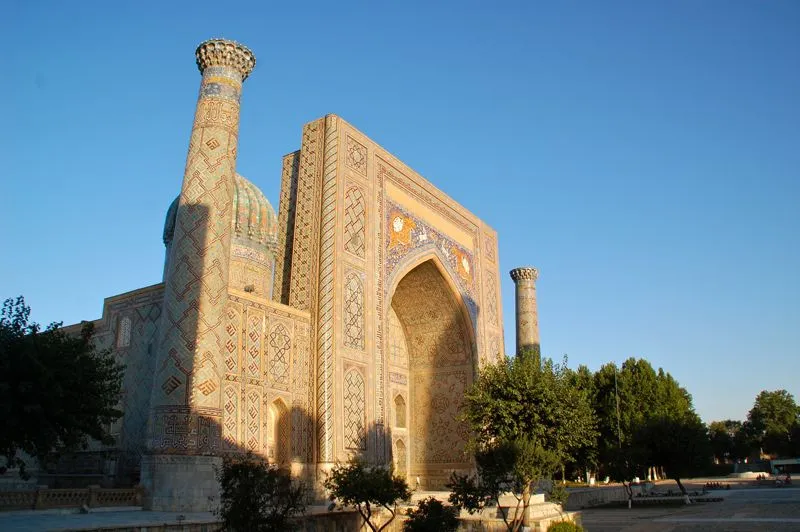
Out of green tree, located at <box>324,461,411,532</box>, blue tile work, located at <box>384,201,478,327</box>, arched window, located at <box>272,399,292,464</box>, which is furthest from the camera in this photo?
blue tile work, located at <box>384,201,478,327</box>

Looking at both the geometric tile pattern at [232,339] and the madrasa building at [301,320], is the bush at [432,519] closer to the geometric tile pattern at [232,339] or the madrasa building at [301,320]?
the madrasa building at [301,320]

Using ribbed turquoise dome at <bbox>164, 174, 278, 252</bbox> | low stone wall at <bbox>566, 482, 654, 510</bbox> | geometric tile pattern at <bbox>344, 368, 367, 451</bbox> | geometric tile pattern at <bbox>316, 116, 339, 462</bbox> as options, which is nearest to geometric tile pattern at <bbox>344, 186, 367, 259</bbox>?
geometric tile pattern at <bbox>316, 116, 339, 462</bbox>

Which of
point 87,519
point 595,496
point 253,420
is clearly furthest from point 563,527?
point 595,496

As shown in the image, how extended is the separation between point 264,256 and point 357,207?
352 cm

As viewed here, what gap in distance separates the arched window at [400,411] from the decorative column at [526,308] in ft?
24.2

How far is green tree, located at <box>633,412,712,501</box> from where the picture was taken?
67.4 feet

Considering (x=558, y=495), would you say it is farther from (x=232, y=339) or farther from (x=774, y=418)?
(x=774, y=418)

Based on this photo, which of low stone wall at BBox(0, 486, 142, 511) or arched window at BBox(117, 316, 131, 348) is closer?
low stone wall at BBox(0, 486, 142, 511)

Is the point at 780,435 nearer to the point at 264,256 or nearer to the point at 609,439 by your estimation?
the point at 609,439

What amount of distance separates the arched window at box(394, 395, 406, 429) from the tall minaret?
859 centimetres

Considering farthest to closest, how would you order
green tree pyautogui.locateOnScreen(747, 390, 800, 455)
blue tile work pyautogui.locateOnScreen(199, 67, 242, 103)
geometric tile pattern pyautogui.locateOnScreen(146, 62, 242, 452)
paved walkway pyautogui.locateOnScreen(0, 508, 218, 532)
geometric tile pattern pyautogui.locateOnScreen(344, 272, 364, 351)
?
green tree pyautogui.locateOnScreen(747, 390, 800, 455) → geometric tile pattern pyautogui.locateOnScreen(344, 272, 364, 351) → blue tile work pyautogui.locateOnScreen(199, 67, 242, 103) → geometric tile pattern pyautogui.locateOnScreen(146, 62, 242, 452) → paved walkway pyautogui.locateOnScreen(0, 508, 218, 532)

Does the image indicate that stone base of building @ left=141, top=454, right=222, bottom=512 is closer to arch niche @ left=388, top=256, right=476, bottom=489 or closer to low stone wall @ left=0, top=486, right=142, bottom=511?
low stone wall @ left=0, top=486, right=142, bottom=511

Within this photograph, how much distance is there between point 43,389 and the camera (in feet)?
25.9

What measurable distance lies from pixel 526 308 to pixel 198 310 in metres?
16.8
